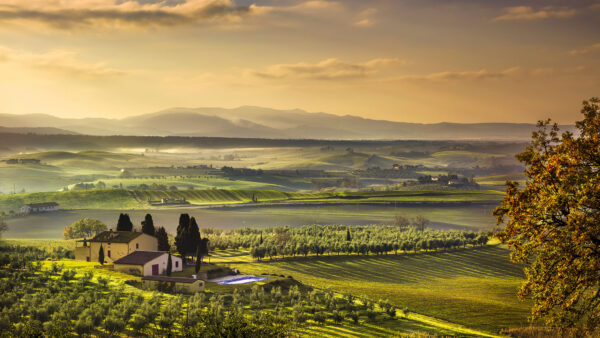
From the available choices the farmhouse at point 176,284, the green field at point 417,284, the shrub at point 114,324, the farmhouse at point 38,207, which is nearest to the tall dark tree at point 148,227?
the green field at point 417,284

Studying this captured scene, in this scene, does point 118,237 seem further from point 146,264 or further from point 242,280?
point 242,280

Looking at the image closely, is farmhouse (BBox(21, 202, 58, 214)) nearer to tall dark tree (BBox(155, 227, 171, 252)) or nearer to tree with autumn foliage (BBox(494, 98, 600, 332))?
tall dark tree (BBox(155, 227, 171, 252))

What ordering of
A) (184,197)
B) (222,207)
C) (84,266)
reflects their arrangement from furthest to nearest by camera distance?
(184,197) → (222,207) → (84,266)

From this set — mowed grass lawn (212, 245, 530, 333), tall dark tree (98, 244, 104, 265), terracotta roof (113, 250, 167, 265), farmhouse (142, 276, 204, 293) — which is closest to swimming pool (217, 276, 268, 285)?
farmhouse (142, 276, 204, 293)

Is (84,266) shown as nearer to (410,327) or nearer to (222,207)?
(410,327)

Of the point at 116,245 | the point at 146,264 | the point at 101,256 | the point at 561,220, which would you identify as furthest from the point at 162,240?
the point at 561,220

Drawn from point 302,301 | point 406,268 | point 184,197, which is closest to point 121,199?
point 184,197
